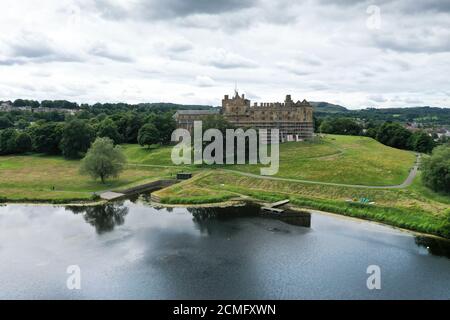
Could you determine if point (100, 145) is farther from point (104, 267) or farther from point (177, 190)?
point (104, 267)

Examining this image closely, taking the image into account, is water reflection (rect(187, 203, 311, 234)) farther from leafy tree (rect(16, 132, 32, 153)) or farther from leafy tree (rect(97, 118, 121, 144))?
leafy tree (rect(16, 132, 32, 153))

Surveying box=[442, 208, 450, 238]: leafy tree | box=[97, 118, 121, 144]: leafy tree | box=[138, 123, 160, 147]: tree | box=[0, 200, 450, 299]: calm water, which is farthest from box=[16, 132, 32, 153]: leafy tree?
box=[442, 208, 450, 238]: leafy tree

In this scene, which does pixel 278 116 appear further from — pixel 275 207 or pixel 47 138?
pixel 47 138

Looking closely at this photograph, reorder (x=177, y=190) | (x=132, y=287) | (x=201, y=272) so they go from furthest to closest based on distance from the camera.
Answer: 1. (x=177, y=190)
2. (x=201, y=272)
3. (x=132, y=287)

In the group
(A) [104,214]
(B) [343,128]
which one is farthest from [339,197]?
(B) [343,128]

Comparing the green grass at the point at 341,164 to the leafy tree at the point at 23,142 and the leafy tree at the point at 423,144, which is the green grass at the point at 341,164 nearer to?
the leafy tree at the point at 423,144

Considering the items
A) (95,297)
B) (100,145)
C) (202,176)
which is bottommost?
(95,297)
